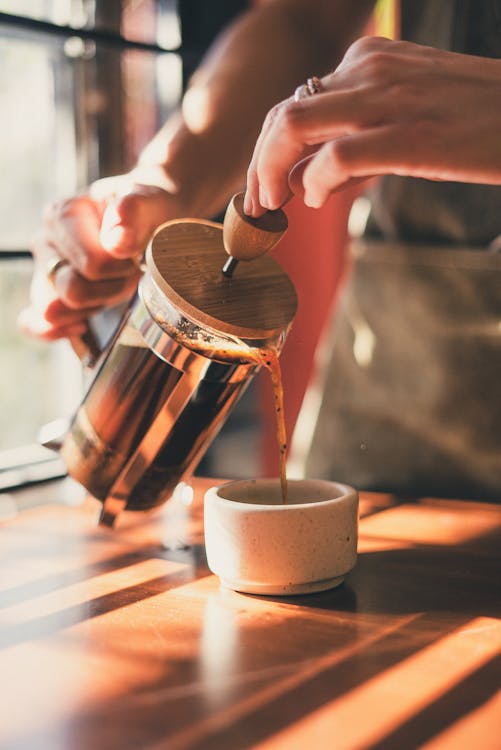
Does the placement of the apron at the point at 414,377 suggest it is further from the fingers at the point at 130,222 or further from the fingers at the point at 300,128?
the fingers at the point at 300,128

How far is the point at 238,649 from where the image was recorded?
2.28ft

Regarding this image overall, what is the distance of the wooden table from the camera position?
22.0 inches

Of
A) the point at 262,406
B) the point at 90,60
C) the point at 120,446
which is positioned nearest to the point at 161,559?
the point at 120,446

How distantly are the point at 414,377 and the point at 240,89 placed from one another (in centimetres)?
54

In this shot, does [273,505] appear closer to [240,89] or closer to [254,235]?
[254,235]

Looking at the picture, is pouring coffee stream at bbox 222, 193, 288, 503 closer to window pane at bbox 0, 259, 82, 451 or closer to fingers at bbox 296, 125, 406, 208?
fingers at bbox 296, 125, 406, 208

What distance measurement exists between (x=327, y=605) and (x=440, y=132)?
417mm

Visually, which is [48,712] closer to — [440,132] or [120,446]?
[120,446]

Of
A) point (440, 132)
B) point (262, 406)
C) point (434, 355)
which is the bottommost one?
point (262, 406)

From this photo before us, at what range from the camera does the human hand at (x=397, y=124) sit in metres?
0.75

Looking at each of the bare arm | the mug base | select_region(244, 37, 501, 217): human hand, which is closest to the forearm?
the bare arm

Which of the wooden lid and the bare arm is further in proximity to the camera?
the bare arm

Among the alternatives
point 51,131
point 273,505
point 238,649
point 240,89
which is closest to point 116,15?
point 51,131

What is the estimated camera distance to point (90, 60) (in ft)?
6.08
